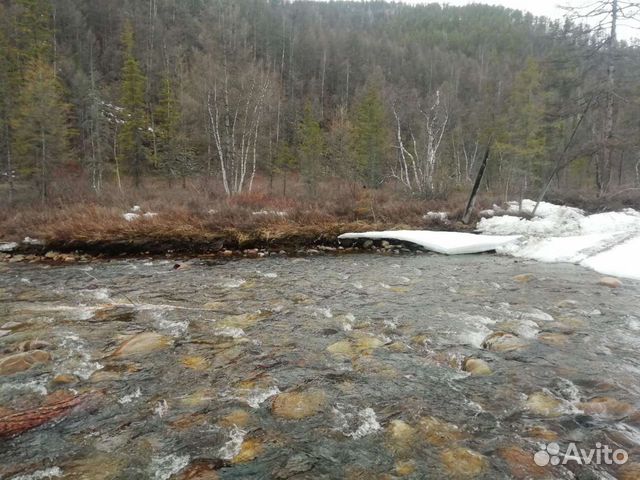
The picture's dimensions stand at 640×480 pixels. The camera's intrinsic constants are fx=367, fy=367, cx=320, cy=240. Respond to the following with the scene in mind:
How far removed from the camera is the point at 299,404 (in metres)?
3.69

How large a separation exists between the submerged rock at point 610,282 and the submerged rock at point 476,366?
195 inches

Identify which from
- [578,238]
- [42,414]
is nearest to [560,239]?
[578,238]

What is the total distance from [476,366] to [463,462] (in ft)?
5.44

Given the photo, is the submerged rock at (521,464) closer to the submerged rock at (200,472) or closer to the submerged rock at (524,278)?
the submerged rock at (200,472)

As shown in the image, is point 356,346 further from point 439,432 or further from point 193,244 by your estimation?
point 193,244

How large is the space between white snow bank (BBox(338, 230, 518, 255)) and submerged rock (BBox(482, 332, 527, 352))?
20.8 feet

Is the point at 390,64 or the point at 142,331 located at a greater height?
the point at 390,64

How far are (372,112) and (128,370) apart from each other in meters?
26.4

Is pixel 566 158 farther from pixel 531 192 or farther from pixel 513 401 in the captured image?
pixel 513 401

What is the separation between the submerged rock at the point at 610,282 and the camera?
7.48 m

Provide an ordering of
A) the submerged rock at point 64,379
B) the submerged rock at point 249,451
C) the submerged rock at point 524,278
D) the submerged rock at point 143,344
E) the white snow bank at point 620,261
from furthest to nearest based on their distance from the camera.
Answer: the white snow bank at point 620,261
the submerged rock at point 524,278
the submerged rock at point 143,344
the submerged rock at point 64,379
the submerged rock at point 249,451

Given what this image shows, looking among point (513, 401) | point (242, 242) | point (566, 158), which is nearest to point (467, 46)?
point (566, 158)

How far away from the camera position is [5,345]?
15.7ft

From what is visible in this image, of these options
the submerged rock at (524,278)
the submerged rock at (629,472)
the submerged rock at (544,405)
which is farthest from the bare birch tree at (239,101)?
the submerged rock at (629,472)
